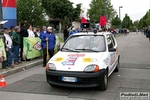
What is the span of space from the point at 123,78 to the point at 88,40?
184 centimetres

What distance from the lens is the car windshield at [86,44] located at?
6953mm

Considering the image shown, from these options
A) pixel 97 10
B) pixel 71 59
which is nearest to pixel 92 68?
pixel 71 59

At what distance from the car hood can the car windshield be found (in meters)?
0.38

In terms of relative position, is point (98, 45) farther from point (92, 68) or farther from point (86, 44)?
point (92, 68)

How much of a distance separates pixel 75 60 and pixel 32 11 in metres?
25.1

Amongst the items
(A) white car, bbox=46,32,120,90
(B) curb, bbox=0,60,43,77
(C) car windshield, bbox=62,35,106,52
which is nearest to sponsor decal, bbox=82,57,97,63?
(A) white car, bbox=46,32,120,90

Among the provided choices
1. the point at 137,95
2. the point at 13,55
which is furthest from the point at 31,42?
the point at 137,95

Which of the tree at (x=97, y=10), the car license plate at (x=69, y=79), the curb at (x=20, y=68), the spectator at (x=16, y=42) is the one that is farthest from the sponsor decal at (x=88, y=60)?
the tree at (x=97, y=10)

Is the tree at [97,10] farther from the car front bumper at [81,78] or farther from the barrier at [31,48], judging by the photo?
the car front bumper at [81,78]

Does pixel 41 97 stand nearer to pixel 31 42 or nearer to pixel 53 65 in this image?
pixel 53 65

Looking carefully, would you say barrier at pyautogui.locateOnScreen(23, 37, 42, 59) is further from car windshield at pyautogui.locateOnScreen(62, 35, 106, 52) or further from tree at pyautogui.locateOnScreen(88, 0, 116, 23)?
tree at pyautogui.locateOnScreen(88, 0, 116, 23)

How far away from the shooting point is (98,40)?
23.7ft

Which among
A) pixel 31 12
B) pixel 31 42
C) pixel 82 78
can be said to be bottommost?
pixel 82 78

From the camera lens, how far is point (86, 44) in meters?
7.14
